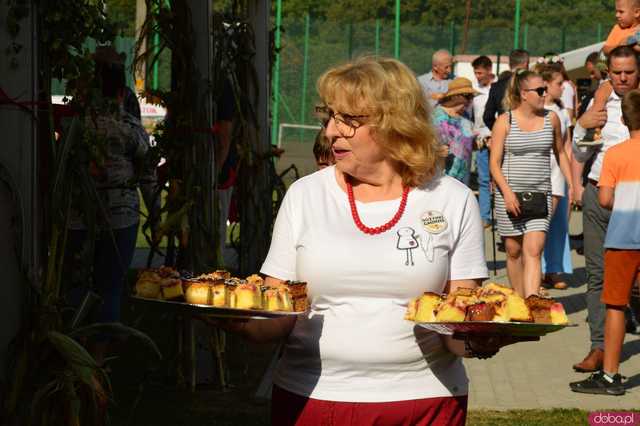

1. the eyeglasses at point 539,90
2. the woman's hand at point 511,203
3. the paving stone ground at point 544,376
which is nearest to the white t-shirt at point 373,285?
the paving stone ground at point 544,376

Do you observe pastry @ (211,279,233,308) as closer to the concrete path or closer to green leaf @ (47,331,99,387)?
green leaf @ (47,331,99,387)

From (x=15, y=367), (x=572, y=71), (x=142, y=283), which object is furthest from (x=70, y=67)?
(x=572, y=71)

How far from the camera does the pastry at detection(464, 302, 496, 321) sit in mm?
3678

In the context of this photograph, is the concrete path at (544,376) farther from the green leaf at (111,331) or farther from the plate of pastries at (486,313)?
the plate of pastries at (486,313)

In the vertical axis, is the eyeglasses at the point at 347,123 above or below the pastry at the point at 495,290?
above

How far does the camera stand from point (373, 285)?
385 cm

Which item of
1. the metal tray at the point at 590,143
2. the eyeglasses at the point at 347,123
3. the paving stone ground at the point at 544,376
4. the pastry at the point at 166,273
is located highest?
the eyeglasses at the point at 347,123

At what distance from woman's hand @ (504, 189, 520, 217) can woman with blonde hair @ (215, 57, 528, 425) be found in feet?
20.6

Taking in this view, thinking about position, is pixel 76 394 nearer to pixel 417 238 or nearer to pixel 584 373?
pixel 417 238

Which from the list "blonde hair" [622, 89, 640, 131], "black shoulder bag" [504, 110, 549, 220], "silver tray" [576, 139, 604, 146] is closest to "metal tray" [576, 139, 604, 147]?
"silver tray" [576, 139, 604, 146]

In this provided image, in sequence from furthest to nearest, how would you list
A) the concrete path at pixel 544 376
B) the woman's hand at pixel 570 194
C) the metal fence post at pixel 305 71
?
the metal fence post at pixel 305 71, the woman's hand at pixel 570 194, the concrete path at pixel 544 376

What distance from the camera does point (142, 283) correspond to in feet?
12.9

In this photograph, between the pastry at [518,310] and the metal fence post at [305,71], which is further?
the metal fence post at [305,71]

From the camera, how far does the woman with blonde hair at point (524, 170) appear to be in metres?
10.3
